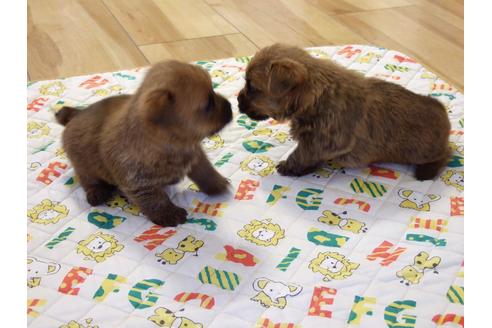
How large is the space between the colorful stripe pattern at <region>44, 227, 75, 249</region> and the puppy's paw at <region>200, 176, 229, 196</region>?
538 mm

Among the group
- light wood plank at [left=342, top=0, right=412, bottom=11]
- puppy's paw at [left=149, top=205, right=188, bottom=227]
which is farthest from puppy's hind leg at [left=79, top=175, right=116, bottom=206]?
light wood plank at [left=342, top=0, right=412, bottom=11]

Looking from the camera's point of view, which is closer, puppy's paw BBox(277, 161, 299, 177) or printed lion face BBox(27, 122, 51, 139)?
puppy's paw BBox(277, 161, 299, 177)

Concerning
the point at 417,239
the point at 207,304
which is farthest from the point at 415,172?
the point at 207,304

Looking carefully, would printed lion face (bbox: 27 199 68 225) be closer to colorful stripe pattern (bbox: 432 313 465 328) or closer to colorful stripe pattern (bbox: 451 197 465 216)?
colorful stripe pattern (bbox: 432 313 465 328)

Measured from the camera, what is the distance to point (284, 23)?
3.79 m

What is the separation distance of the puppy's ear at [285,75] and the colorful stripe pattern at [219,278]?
2.42 ft

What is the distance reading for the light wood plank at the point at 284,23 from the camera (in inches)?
140

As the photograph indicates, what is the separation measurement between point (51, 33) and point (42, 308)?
251 cm

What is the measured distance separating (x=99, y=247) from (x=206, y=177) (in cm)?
49

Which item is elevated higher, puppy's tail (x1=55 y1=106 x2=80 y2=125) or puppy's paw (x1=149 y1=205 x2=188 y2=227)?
puppy's tail (x1=55 y1=106 x2=80 y2=125)

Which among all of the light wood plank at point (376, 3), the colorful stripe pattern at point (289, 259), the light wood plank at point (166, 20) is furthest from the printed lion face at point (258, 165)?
the light wood plank at point (376, 3)

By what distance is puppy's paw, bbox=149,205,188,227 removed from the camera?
1.97 meters

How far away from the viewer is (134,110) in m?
1.88

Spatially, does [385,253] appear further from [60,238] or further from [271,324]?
[60,238]
